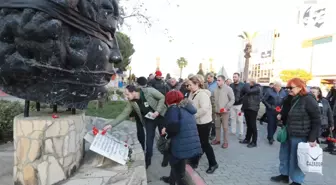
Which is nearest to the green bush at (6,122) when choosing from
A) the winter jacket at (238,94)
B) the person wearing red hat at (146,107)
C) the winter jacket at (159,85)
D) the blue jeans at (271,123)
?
the person wearing red hat at (146,107)

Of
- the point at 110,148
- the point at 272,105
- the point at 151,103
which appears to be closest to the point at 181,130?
the point at 110,148

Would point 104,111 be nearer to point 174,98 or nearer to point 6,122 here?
point 6,122

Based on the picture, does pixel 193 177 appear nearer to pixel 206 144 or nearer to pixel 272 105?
pixel 206 144

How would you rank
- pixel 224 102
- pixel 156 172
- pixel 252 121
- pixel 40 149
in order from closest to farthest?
pixel 40 149 → pixel 156 172 → pixel 224 102 → pixel 252 121

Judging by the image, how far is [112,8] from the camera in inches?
166

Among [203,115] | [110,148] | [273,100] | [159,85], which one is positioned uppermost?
[159,85]

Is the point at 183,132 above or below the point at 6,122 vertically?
above

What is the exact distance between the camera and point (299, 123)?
4.48 meters

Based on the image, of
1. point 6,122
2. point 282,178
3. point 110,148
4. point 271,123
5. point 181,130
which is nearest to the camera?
point 181,130

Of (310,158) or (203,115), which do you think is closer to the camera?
(310,158)

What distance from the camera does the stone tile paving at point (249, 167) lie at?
198 inches

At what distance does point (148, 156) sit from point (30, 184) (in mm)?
2340

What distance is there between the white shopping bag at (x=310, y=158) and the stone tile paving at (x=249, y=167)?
32.6 inches

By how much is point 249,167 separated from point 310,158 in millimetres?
1640
